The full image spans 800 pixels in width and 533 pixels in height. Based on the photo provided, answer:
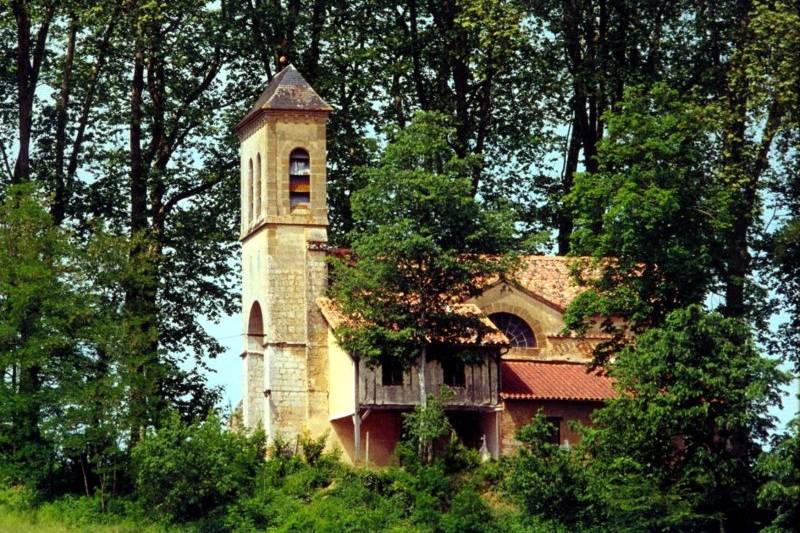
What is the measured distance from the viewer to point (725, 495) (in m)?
59.7

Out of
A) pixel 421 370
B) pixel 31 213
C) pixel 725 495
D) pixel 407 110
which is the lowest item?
pixel 725 495

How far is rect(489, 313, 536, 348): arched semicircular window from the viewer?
6950cm

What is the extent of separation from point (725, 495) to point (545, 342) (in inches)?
440

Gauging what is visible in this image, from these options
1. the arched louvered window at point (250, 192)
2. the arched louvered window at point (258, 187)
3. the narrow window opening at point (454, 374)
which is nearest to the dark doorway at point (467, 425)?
the narrow window opening at point (454, 374)

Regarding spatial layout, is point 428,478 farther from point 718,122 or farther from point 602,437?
point 718,122

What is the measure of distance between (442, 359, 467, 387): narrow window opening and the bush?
22.7ft

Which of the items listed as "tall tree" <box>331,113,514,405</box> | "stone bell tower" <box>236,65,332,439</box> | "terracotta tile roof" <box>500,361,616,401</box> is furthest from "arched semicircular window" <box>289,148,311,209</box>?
"terracotta tile roof" <box>500,361,616,401</box>

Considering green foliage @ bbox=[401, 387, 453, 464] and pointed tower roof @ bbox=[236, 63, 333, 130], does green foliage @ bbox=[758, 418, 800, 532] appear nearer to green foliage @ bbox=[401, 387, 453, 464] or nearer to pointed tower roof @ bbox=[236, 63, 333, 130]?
green foliage @ bbox=[401, 387, 453, 464]

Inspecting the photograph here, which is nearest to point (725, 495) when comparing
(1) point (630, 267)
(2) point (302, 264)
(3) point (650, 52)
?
(1) point (630, 267)

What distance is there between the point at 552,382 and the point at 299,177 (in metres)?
9.51

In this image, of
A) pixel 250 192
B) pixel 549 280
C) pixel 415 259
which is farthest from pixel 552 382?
pixel 250 192

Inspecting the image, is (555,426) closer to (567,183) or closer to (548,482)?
(548,482)

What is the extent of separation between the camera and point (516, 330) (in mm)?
69625

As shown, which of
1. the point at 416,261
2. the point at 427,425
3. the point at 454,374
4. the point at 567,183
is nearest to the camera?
the point at 427,425
